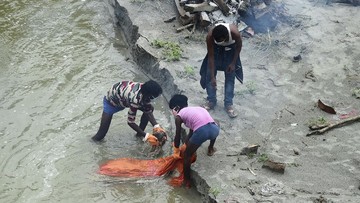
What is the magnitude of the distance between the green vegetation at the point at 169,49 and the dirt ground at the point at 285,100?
5.5 inches

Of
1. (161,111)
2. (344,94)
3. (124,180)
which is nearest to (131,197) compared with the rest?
(124,180)

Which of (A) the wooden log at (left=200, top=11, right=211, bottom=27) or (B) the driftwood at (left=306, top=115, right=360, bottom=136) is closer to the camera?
(B) the driftwood at (left=306, top=115, right=360, bottom=136)

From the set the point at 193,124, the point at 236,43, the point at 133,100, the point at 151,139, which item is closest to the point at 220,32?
the point at 236,43

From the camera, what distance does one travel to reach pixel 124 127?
307 inches

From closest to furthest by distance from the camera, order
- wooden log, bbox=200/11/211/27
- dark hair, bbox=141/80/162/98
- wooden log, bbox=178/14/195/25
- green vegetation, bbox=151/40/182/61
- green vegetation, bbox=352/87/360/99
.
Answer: dark hair, bbox=141/80/162/98 < green vegetation, bbox=352/87/360/99 < green vegetation, bbox=151/40/182/61 < wooden log, bbox=200/11/211/27 < wooden log, bbox=178/14/195/25

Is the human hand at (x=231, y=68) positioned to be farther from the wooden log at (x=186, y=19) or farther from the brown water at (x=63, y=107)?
the wooden log at (x=186, y=19)

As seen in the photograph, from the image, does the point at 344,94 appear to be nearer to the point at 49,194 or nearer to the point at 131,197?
the point at 131,197

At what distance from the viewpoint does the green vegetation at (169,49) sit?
8977 mm

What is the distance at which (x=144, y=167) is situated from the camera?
265 inches

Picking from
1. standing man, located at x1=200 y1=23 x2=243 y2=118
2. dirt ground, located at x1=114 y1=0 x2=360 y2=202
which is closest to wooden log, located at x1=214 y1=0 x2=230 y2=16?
dirt ground, located at x1=114 y1=0 x2=360 y2=202

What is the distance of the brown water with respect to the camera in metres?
6.49

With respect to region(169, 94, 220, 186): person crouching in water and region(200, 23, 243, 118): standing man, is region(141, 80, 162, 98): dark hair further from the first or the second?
region(200, 23, 243, 118): standing man

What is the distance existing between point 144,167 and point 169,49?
10.6ft

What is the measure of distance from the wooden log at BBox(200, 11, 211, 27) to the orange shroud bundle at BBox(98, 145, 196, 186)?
3.71 metres
